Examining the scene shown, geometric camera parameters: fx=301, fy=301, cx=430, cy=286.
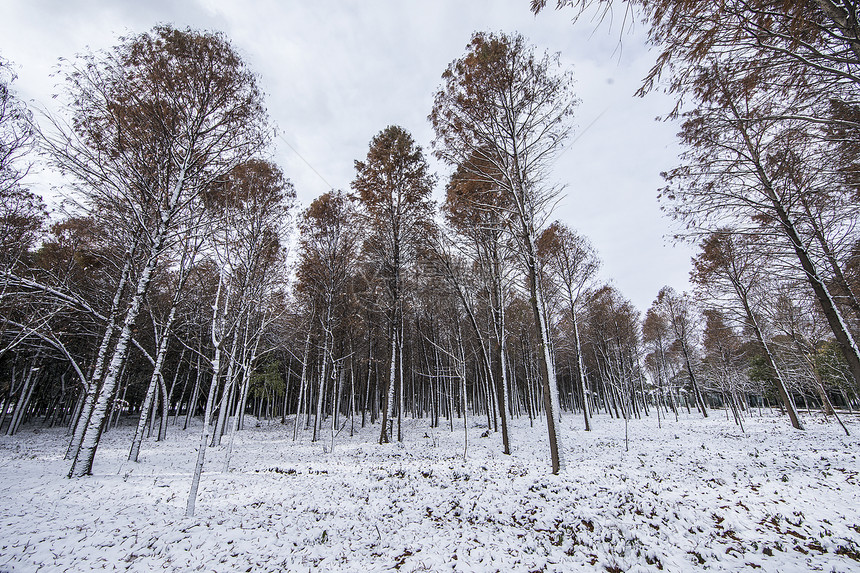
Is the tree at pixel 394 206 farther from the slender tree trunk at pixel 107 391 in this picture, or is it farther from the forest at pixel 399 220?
the slender tree trunk at pixel 107 391

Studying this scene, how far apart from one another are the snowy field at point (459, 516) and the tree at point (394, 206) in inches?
337

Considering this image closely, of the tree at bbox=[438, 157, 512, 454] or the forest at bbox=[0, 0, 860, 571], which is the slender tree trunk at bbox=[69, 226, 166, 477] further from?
the tree at bbox=[438, 157, 512, 454]

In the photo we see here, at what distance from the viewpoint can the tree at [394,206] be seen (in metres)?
15.8

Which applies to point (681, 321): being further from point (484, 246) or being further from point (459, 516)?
point (459, 516)

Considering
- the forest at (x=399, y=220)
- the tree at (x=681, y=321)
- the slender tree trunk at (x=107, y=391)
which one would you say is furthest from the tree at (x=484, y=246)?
the tree at (x=681, y=321)

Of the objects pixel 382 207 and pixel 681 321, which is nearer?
pixel 382 207

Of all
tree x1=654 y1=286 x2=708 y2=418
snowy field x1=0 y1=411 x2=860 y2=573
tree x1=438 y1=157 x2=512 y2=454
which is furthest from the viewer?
tree x1=654 y1=286 x2=708 y2=418

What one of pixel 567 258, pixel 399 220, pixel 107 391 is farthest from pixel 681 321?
pixel 107 391

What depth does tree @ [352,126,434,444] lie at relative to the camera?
51.9ft

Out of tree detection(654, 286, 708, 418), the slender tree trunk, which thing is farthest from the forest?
tree detection(654, 286, 708, 418)

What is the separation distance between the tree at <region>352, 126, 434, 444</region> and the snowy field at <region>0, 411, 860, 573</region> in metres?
8.55

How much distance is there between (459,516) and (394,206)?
1379cm

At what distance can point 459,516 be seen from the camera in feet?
19.6

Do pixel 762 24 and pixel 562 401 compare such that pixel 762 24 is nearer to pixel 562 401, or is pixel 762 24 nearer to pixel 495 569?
pixel 495 569
